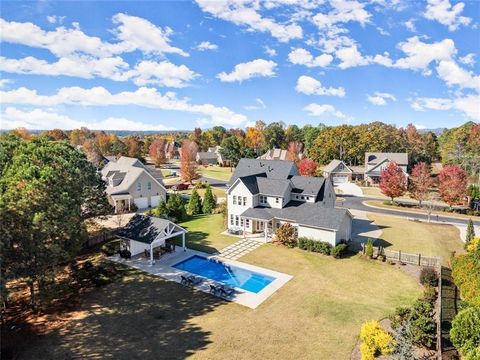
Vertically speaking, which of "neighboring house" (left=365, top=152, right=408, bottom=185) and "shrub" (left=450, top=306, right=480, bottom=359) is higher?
"neighboring house" (left=365, top=152, right=408, bottom=185)

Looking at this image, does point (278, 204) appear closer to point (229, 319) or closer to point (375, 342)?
point (229, 319)

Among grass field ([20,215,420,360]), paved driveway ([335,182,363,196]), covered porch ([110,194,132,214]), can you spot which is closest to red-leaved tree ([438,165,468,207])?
paved driveway ([335,182,363,196])

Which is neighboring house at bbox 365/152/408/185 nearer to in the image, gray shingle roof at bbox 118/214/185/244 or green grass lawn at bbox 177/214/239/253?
green grass lawn at bbox 177/214/239/253

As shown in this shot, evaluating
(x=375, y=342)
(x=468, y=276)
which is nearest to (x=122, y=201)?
(x=375, y=342)

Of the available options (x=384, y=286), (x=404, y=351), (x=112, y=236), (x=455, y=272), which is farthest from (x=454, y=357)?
(x=112, y=236)

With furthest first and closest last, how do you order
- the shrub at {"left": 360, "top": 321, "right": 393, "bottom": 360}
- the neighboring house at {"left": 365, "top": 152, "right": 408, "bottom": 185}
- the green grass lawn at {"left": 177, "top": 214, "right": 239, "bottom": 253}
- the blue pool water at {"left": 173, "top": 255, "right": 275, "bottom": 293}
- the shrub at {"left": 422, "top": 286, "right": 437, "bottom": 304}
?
the neighboring house at {"left": 365, "top": 152, "right": 408, "bottom": 185} → the green grass lawn at {"left": 177, "top": 214, "right": 239, "bottom": 253} → the blue pool water at {"left": 173, "top": 255, "right": 275, "bottom": 293} → the shrub at {"left": 422, "top": 286, "right": 437, "bottom": 304} → the shrub at {"left": 360, "top": 321, "right": 393, "bottom": 360}

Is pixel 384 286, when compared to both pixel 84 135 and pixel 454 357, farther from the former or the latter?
pixel 84 135

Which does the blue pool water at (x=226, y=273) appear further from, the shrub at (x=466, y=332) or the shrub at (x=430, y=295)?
the shrub at (x=466, y=332)
